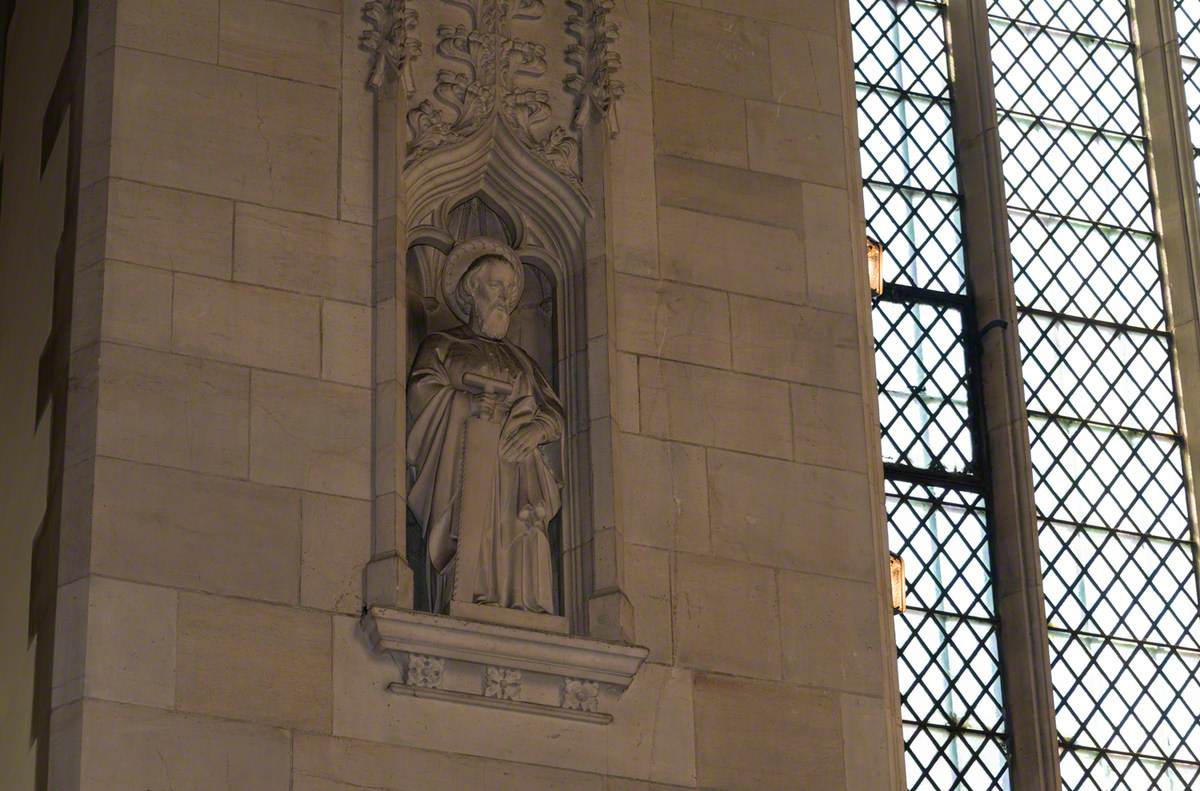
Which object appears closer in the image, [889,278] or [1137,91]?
[889,278]

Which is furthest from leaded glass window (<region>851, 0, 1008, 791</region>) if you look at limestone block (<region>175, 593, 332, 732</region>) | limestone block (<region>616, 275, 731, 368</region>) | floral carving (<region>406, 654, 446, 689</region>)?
limestone block (<region>175, 593, 332, 732</region>)

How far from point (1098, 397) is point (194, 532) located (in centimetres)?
603

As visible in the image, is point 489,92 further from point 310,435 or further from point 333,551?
point 333,551

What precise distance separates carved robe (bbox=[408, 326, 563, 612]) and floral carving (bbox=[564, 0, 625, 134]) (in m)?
1.31

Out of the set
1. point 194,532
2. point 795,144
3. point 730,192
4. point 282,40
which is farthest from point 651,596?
point 282,40

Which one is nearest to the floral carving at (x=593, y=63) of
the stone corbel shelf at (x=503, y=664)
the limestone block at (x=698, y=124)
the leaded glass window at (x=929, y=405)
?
the limestone block at (x=698, y=124)

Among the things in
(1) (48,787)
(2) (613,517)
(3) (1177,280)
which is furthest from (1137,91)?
(1) (48,787)

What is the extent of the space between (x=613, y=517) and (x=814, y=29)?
3.21 m

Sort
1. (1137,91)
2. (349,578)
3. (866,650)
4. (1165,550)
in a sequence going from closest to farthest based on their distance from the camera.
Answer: (349,578) < (866,650) < (1165,550) < (1137,91)

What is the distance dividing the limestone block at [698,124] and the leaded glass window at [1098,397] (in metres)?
2.72

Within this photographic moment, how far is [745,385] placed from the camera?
1326 centimetres

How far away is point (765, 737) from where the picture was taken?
1252cm

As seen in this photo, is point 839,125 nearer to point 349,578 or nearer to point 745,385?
point 745,385

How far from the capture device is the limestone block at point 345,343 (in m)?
12.4
